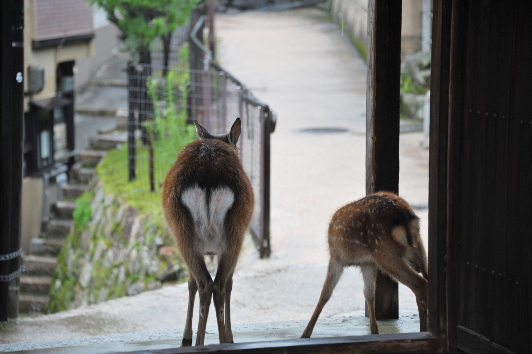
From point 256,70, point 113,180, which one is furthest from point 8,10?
point 256,70

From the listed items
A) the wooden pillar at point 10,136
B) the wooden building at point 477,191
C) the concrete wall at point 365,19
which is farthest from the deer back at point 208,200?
the concrete wall at point 365,19

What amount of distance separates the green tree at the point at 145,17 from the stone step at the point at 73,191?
9.57 feet

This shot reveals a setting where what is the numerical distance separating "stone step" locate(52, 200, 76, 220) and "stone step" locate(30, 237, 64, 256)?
715 mm

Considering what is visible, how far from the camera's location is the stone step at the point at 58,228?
1328 cm

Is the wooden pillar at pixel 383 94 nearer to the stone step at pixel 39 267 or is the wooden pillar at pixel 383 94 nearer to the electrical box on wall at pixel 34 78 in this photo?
the stone step at pixel 39 267

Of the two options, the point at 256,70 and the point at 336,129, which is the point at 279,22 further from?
the point at 336,129

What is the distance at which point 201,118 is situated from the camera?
10.8 metres

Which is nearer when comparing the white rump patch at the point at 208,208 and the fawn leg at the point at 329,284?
the white rump patch at the point at 208,208

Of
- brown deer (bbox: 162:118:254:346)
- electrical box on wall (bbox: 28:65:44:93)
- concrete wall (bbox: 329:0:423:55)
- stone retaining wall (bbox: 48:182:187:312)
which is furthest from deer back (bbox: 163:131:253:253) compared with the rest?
concrete wall (bbox: 329:0:423:55)

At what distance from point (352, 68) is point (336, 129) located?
6.38m

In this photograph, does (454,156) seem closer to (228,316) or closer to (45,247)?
(228,316)

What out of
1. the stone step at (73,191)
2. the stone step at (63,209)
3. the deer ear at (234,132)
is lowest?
the stone step at (63,209)

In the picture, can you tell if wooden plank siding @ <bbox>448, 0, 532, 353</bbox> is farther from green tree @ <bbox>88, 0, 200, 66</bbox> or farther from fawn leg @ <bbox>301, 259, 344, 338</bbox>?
green tree @ <bbox>88, 0, 200, 66</bbox>

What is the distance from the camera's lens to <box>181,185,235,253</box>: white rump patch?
165 inches
